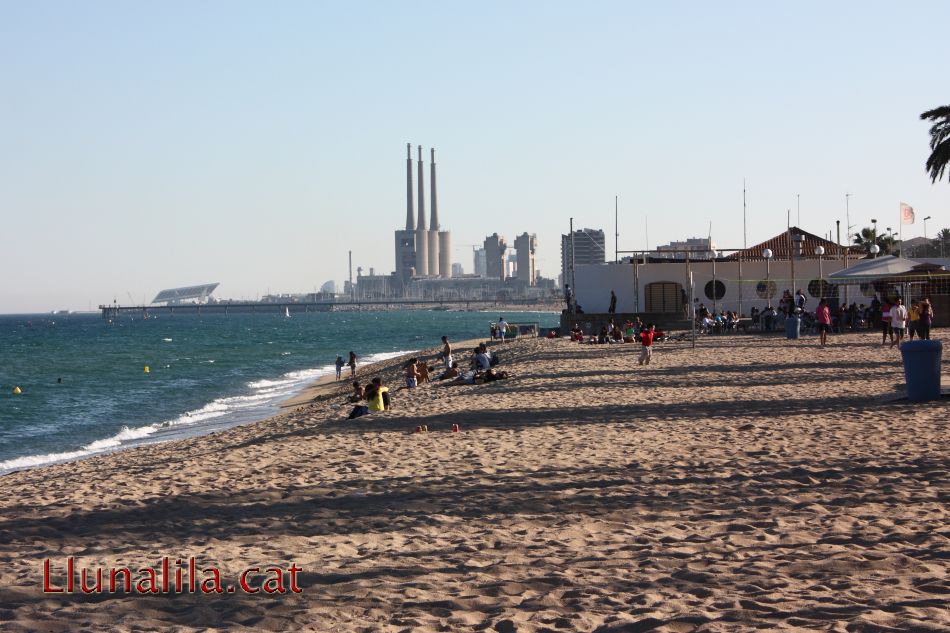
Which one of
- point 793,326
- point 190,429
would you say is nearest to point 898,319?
point 793,326

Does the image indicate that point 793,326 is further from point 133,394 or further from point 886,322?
point 133,394

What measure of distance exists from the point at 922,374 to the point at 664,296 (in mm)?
A: 30435

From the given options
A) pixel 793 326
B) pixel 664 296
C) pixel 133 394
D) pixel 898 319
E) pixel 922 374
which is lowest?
pixel 133 394

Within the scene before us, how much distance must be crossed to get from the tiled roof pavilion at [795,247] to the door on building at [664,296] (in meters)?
3.26

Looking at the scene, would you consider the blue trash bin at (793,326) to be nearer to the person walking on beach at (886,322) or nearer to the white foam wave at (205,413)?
the person walking on beach at (886,322)

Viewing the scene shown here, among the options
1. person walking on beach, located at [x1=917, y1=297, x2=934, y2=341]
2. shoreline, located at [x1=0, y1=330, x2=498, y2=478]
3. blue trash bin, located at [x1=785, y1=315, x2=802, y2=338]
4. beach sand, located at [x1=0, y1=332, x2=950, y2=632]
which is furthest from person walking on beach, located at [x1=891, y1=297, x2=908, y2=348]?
shoreline, located at [x1=0, y1=330, x2=498, y2=478]

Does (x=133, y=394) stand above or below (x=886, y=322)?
below

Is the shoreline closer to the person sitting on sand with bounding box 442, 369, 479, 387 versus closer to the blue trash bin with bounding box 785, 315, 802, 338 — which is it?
the person sitting on sand with bounding box 442, 369, 479, 387

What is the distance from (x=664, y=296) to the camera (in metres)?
43.9

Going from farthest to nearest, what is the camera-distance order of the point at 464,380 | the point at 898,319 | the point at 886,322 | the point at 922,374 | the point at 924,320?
the point at 886,322
the point at 898,319
the point at 464,380
the point at 924,320
the point at 922,374

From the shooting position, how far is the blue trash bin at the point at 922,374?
13.4 m

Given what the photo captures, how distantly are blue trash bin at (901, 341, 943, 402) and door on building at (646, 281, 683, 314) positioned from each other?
30.0 metres

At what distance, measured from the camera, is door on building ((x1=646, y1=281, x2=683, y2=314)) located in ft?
143

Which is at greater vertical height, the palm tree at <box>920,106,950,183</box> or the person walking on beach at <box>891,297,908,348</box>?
the palm tree at <box>920,106,950,183</box>
